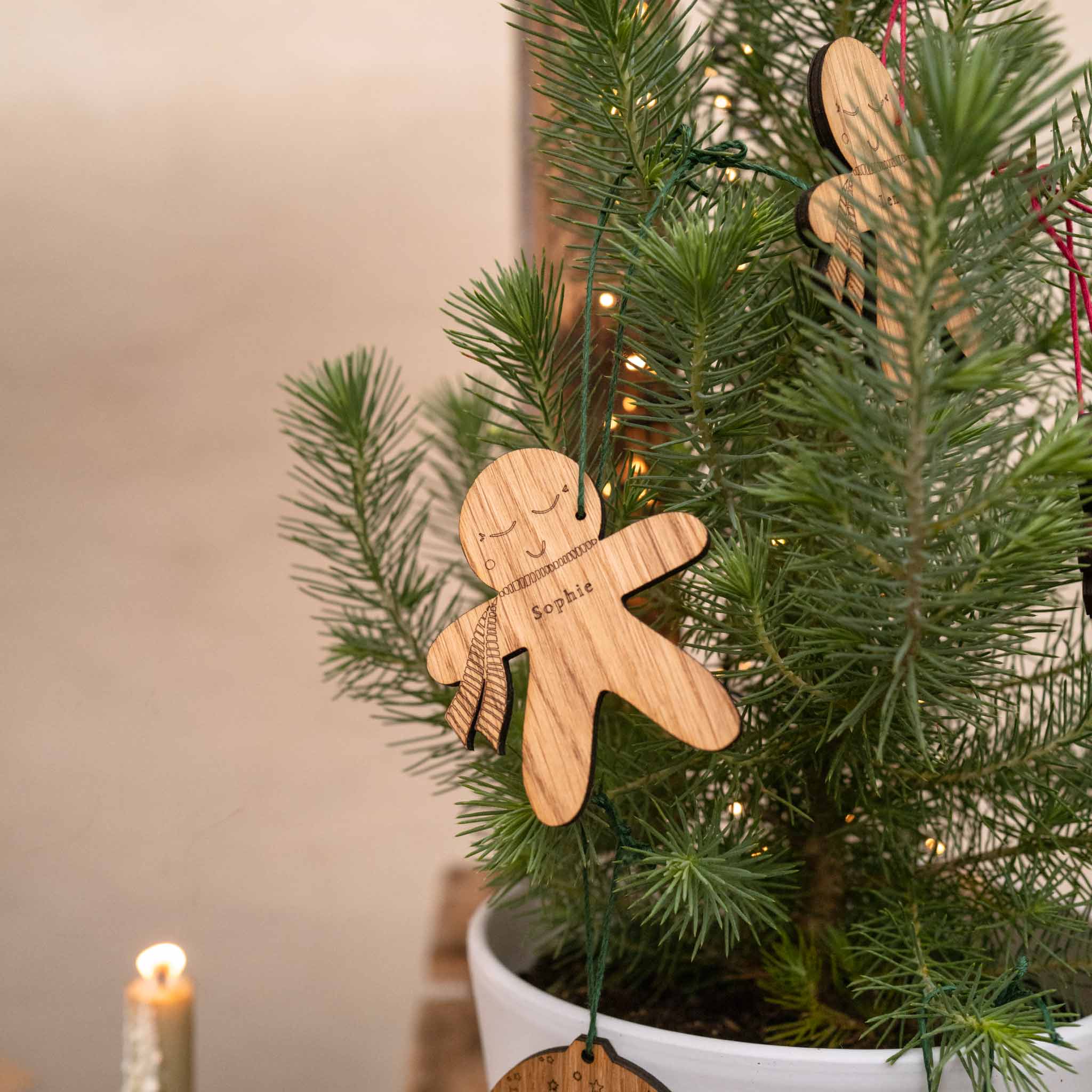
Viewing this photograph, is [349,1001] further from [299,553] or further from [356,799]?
[299,553]

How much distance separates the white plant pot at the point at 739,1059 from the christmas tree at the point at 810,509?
0.01 metres

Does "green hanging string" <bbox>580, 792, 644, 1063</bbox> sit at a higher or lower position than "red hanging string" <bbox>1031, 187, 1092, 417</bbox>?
lower

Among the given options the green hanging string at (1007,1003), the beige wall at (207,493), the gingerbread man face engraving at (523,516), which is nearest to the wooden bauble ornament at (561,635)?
the gingerbread man face engraving at (523,516)

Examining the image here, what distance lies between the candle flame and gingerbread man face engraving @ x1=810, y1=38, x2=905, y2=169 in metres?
0.38

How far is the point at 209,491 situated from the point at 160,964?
392mm

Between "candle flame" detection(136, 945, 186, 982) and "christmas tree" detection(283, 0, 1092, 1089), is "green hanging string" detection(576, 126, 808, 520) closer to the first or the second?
"christmas tree" detection(283, 0, 1092, 1089)

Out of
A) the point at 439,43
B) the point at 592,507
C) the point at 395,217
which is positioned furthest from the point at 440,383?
the point at 592,507

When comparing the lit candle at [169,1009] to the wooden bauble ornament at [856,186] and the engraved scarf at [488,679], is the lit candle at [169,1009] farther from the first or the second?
the wooden bauble ornament at [856,186]

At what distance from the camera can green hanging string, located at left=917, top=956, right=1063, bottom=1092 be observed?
0.32 metres

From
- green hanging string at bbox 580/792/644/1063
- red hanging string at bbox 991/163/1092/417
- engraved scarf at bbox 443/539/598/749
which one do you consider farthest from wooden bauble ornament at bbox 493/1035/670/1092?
red hanging string at bbox 991/163/1092/417

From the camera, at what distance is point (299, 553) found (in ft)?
2.48

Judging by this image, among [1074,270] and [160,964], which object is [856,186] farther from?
[160,964]

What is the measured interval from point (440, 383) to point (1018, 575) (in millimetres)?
493

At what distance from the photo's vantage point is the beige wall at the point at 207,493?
0.63 metres
